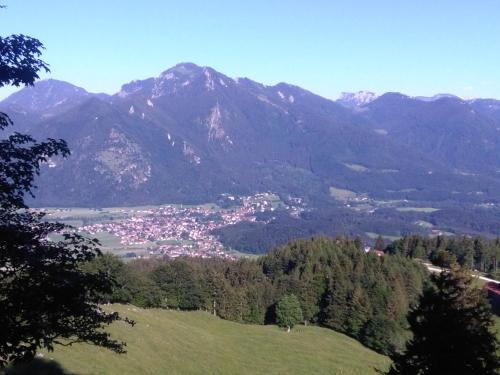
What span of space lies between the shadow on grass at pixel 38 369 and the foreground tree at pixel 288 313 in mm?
40266

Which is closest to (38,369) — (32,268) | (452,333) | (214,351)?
(32,268)

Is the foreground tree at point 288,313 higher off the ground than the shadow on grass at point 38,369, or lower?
lower

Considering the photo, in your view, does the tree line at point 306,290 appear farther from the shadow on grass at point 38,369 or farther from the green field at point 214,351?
the shadow on grass at point 38,369

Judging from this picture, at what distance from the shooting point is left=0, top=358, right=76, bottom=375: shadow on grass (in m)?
24.8

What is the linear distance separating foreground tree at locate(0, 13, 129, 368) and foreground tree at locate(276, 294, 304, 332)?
5687 cm

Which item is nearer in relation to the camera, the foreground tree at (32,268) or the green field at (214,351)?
the foreground tree at (32,268)

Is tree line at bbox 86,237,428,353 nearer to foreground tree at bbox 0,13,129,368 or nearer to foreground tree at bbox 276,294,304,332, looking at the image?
foreground tree at bbox 276,294,304,332

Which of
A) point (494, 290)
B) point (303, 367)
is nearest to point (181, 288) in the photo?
point (303, 367)

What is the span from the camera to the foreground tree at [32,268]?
33.3 ft

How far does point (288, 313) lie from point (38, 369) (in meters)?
43.1

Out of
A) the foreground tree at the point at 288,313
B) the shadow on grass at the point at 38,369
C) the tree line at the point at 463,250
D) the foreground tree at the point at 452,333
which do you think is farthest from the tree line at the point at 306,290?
the foreground tree at the point at 452,333

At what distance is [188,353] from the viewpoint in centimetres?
4622

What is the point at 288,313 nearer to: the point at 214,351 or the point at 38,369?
the point at 214,351

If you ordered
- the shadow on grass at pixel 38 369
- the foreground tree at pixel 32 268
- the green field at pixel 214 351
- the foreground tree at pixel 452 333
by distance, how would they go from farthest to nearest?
1. the green field at pixel 214 351
2. the shadow on grass at pixel 38 369
3. the foreground tree at pixel 452 333
4. the foreground tree at pixel 32 268
